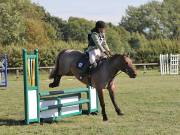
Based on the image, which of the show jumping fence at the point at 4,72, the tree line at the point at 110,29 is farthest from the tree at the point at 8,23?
the show jumping fence at the point at 4,72

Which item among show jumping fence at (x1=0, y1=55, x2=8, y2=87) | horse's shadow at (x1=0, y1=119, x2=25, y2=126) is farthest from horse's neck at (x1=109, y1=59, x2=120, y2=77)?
show jumping fence at (x1=0, y1=55, x2=8, y2=87)

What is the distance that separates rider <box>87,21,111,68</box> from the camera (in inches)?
497

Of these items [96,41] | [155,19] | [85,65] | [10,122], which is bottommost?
[10,122]

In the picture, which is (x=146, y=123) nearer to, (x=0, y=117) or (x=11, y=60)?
(x=0, y=117)

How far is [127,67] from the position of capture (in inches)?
490

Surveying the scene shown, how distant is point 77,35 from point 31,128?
96398 millimetres

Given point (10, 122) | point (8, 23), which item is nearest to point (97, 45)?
point (10, 122)

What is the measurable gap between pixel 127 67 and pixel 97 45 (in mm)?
945

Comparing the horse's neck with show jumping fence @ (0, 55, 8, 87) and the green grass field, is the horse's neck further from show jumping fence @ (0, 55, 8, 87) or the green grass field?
show jumping fence @ (0, 55, 8, 87)

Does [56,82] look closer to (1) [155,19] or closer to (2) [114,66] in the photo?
(2) [114,66]

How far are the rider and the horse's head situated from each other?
548mm

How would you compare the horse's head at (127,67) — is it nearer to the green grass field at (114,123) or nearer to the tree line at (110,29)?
the green grass field at (114,123)

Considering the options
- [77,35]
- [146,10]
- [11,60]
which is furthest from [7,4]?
[146,10]

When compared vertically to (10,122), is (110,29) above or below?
above
